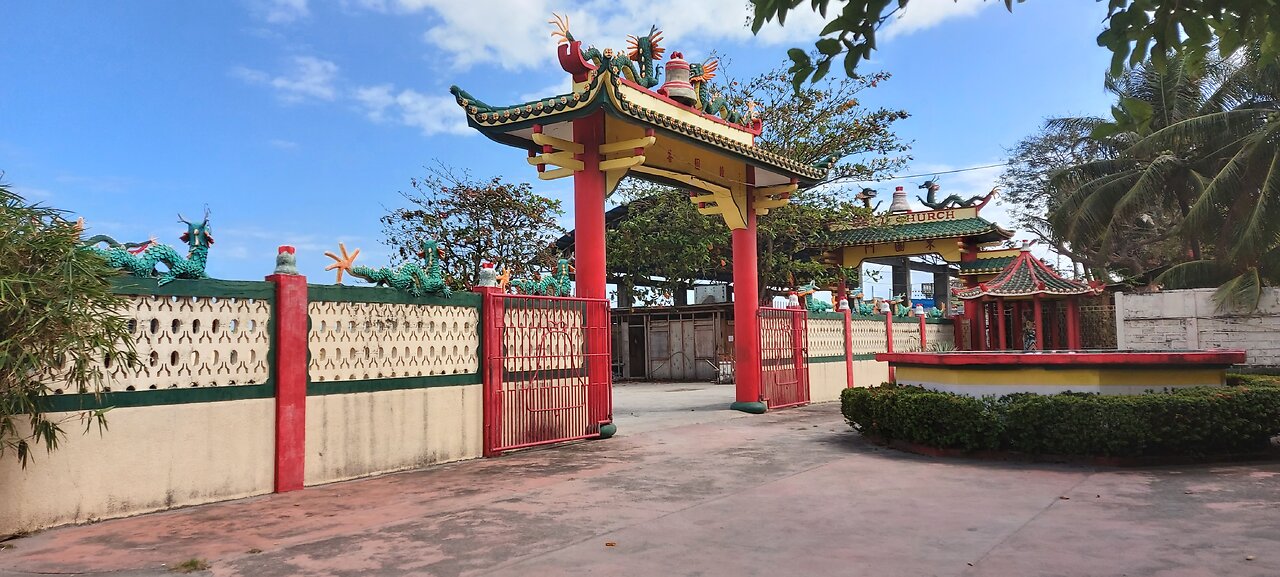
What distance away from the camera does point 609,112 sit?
1055cm

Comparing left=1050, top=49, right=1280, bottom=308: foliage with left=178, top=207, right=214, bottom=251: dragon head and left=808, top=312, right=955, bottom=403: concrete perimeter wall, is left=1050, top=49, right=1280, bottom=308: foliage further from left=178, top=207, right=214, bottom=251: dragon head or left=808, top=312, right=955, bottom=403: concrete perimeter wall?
left=178, top=207, right=214, bottom=251: dragon head

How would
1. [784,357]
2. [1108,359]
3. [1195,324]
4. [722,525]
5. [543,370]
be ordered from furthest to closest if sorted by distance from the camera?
1. [1195,324]
2. [784,357]
3. [543,370]
4. [1108,359]
5. [722,525]

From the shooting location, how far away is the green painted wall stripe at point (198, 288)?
250 inches

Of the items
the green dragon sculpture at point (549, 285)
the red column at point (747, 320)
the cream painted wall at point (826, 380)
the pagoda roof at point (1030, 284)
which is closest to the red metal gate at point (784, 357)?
the red column at point (747, 320)

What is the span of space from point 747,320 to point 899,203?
49.1 feet

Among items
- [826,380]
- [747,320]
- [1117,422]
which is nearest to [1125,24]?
[1117,422]

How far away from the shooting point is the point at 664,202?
2520 centimetres

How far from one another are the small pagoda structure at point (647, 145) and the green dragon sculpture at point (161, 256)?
4932mm

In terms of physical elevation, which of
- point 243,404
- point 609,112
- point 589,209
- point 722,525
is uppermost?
point 609,112

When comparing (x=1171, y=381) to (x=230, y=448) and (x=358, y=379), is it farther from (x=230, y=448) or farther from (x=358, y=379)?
(x=230, y=448)

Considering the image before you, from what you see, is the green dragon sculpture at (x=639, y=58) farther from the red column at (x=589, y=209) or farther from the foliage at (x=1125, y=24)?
the foliage at (x=1125, y=24)

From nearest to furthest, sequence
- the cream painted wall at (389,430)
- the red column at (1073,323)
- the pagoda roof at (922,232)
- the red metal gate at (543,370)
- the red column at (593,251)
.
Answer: the cream painted wall at (389,430) < the red metal gate at (543,370) < the red column at (593,251) < the red column at (1073,323) < the pagoda roof at (922,232)

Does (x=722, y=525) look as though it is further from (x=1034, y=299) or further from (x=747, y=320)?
(x=1034, y=299)

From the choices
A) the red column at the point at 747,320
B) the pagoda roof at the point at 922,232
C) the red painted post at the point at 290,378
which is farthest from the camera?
the pagoda roof at the point at 922,232
